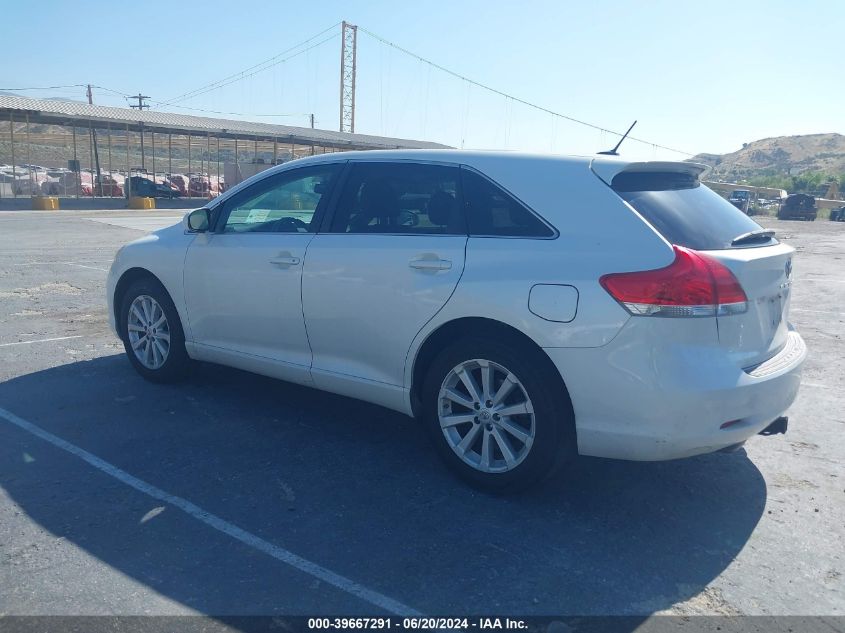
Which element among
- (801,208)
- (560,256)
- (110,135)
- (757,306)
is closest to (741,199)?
(801,208)

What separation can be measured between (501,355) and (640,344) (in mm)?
719

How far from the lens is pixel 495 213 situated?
4250 millimetres

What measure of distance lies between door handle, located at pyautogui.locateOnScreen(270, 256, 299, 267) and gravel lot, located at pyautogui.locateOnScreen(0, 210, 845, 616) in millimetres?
1086

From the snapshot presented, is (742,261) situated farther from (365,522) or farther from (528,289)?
(365,522)

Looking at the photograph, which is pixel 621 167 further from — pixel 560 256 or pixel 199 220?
pixel 199 220

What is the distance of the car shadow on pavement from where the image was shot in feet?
10.7

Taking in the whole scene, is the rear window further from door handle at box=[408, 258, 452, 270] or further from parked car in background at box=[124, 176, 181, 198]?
parked car in background at box=[124, 176, 181, 198]

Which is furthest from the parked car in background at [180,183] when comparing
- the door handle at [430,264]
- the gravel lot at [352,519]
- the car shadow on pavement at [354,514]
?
the door handle at [430,264]

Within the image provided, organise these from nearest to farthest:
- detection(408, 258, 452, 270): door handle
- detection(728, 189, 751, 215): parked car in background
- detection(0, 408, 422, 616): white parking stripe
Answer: detection(0, 408, 422, 616): white parking stripe, detection(408, 258, 452, 270): door handle, detection(728, 189, 751, 215): parked car in background

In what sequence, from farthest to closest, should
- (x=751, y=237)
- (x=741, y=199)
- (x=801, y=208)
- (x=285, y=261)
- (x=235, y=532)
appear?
(x=741, y=199), (x=801, y=208), (x=285, y=261), (x=751, y=237), (x=235, y=532)

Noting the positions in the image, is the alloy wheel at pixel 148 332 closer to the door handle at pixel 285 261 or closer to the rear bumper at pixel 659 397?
the door handle at pixel 285 261

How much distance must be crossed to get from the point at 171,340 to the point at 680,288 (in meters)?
3.84

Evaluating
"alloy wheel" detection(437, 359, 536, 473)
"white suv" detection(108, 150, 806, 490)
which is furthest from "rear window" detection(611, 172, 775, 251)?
"alloy wheel" detection(437, 359, 536, 473)

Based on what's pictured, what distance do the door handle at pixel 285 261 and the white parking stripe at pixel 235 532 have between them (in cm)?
159
